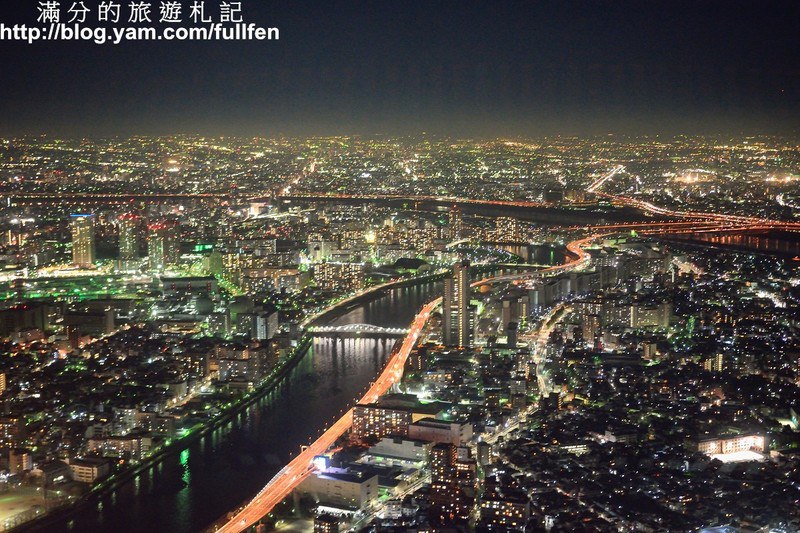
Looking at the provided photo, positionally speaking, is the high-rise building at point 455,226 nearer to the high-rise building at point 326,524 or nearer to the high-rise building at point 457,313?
the high-rise building at point 457,313

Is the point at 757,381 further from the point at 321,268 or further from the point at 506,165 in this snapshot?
the point at 506,165

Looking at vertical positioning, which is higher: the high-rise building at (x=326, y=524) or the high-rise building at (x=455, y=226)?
the high-rise building at (x=455, y=226)

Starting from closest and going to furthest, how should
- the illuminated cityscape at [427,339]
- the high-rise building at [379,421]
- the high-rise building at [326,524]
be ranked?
the high-rise building at [326,524]
the illuminated cityscape at [427,339]
the high-rise building at [379,421]

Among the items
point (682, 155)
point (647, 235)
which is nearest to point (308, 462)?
point (647, 235)

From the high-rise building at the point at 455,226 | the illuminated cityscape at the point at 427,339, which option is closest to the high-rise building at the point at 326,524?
the illuminated cityscape at the point at 427,339

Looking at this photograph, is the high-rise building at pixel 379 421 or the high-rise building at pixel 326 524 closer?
the high-rise building at pixel 326 524

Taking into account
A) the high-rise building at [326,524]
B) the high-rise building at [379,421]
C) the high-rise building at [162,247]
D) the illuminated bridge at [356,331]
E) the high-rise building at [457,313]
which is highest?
the high-rise building at [162,247]

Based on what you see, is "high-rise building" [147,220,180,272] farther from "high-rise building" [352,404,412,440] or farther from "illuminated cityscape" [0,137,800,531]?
"high-rise building" [352,404,412,440]
